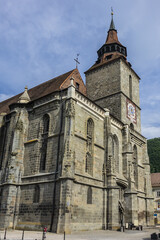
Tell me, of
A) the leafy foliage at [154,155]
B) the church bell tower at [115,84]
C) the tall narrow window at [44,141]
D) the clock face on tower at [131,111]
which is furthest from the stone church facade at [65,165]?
the leafy foliage at [154,155]

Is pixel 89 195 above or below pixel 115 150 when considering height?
below

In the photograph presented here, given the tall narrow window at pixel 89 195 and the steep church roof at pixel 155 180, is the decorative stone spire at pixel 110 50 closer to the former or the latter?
the tall narrow window at pixel 89 195

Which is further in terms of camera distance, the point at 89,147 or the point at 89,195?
the point at 89,147

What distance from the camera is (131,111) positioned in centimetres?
3150

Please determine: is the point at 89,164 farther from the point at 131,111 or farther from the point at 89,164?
the point at 131,111

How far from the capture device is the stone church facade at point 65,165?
714 inches

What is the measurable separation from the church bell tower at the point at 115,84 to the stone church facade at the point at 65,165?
216 centimetres

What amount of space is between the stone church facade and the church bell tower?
2164mm

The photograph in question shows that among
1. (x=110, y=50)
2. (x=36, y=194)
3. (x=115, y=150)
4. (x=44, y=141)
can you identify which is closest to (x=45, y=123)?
(x=44, y=141)

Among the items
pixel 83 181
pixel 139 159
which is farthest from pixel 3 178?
pixel 139 159

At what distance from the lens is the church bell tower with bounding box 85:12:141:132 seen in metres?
30.2

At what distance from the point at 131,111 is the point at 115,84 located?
4126mm

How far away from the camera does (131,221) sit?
2364 centimetres

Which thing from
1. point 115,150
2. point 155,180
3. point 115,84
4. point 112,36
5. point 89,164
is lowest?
point 89,164
